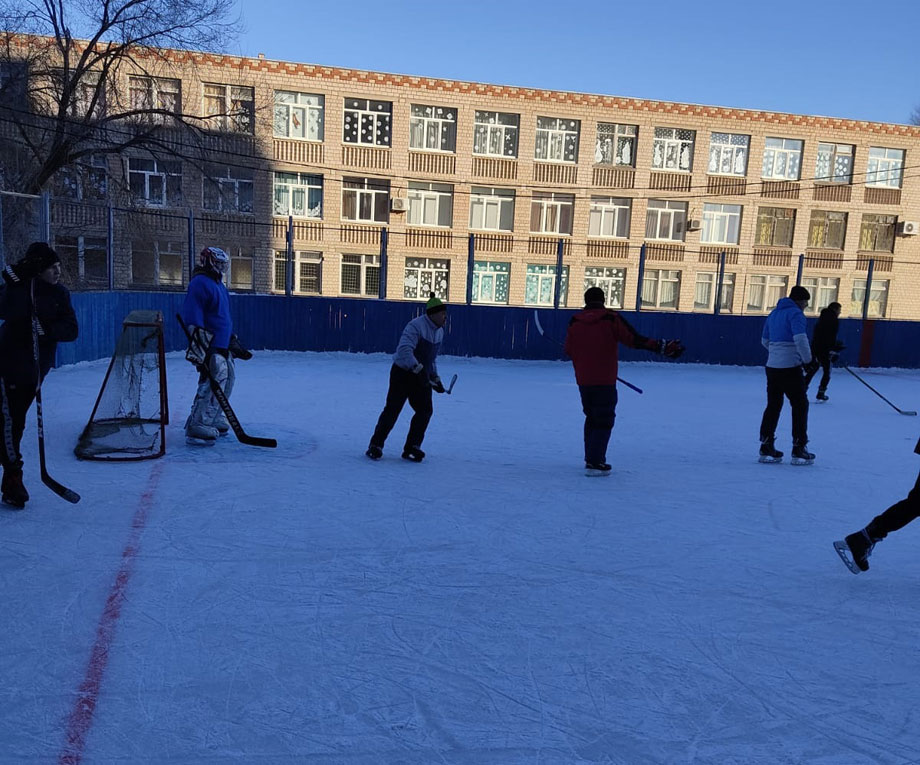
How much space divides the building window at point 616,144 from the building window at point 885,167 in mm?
11000

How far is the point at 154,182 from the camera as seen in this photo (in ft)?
80.5

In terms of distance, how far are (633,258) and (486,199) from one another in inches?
242

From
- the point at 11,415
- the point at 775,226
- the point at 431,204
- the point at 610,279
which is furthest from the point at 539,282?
the point at 11,415

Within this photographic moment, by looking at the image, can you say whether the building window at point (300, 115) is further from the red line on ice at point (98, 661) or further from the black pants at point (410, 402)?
the red line on ice at point (98, 661)

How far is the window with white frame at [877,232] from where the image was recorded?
3028cm

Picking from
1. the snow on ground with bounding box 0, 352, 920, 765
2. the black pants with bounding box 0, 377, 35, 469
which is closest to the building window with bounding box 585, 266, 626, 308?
the snow on ground with bounding box 0, 352, 920, 765

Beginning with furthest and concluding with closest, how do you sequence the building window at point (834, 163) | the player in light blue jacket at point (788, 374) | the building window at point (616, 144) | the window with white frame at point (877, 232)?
the window with white frame at point (877, 232)
the building window at point (834, 163)
the building window at point (616, 144)
the player in light blue jacket at point (788, 374)

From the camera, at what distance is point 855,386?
14.1 m

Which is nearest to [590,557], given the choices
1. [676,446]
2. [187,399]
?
[676,446]

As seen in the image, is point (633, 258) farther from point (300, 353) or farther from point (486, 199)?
point (300, 353)

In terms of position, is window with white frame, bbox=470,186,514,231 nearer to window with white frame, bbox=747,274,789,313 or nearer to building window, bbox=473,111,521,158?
building window, bbox=473,111,521,158

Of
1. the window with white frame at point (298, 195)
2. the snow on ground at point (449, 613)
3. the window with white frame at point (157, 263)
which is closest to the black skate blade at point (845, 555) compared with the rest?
the snow on ground at point (449, 613)

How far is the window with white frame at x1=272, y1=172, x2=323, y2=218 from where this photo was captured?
83.4 ft

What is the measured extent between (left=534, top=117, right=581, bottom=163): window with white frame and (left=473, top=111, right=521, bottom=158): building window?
0.95 meters
